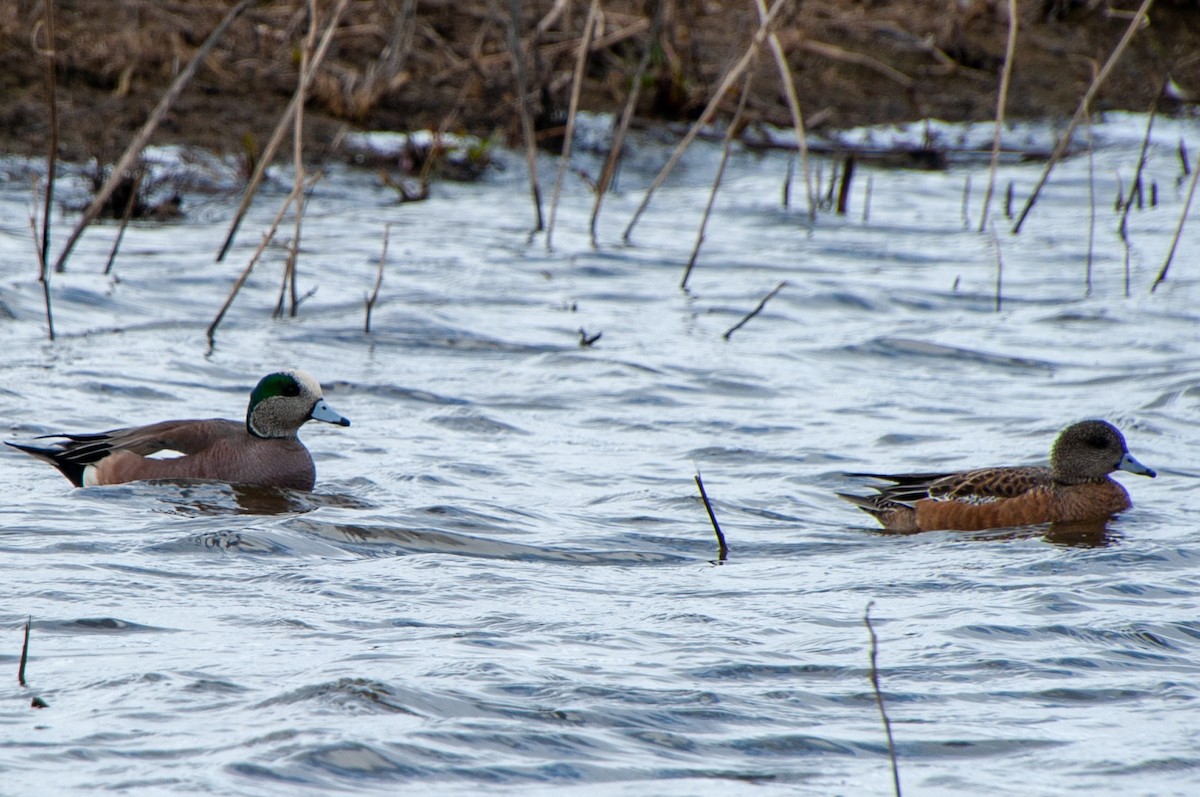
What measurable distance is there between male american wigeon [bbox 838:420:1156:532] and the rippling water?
0.12 metres

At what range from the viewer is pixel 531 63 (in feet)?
49.3

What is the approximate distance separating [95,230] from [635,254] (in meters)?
3.99

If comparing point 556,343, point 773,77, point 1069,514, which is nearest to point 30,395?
point 556,343

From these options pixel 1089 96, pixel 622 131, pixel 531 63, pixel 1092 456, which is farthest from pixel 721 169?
pixel 531 63

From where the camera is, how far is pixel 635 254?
486 inches

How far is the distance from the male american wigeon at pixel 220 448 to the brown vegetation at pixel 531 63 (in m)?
5.66

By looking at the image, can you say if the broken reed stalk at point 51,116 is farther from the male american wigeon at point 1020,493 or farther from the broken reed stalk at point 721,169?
the male american wigeon at point 1020,493

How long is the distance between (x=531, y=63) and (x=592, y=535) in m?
9.50

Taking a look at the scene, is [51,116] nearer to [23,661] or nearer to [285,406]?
[285,406]

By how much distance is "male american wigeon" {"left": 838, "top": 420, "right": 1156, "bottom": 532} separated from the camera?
6684 millimetres

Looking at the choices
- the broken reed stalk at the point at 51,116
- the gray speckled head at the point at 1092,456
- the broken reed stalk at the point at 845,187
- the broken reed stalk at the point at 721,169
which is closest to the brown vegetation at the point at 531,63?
the broken reed stalk at the point at 845,187

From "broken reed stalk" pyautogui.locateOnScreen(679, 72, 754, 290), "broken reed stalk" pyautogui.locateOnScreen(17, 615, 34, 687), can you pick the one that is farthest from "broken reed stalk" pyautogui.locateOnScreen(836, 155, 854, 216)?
"broken reed stalk" pyautogui.locateOnScreen(17, 615, 34, 687)

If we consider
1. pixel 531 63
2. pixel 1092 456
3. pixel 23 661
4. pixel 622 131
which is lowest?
pixel 23 661

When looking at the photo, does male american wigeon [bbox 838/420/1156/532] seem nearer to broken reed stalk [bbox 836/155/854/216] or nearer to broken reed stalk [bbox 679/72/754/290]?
broken reed stalk [bbox 679/72/754/290]
